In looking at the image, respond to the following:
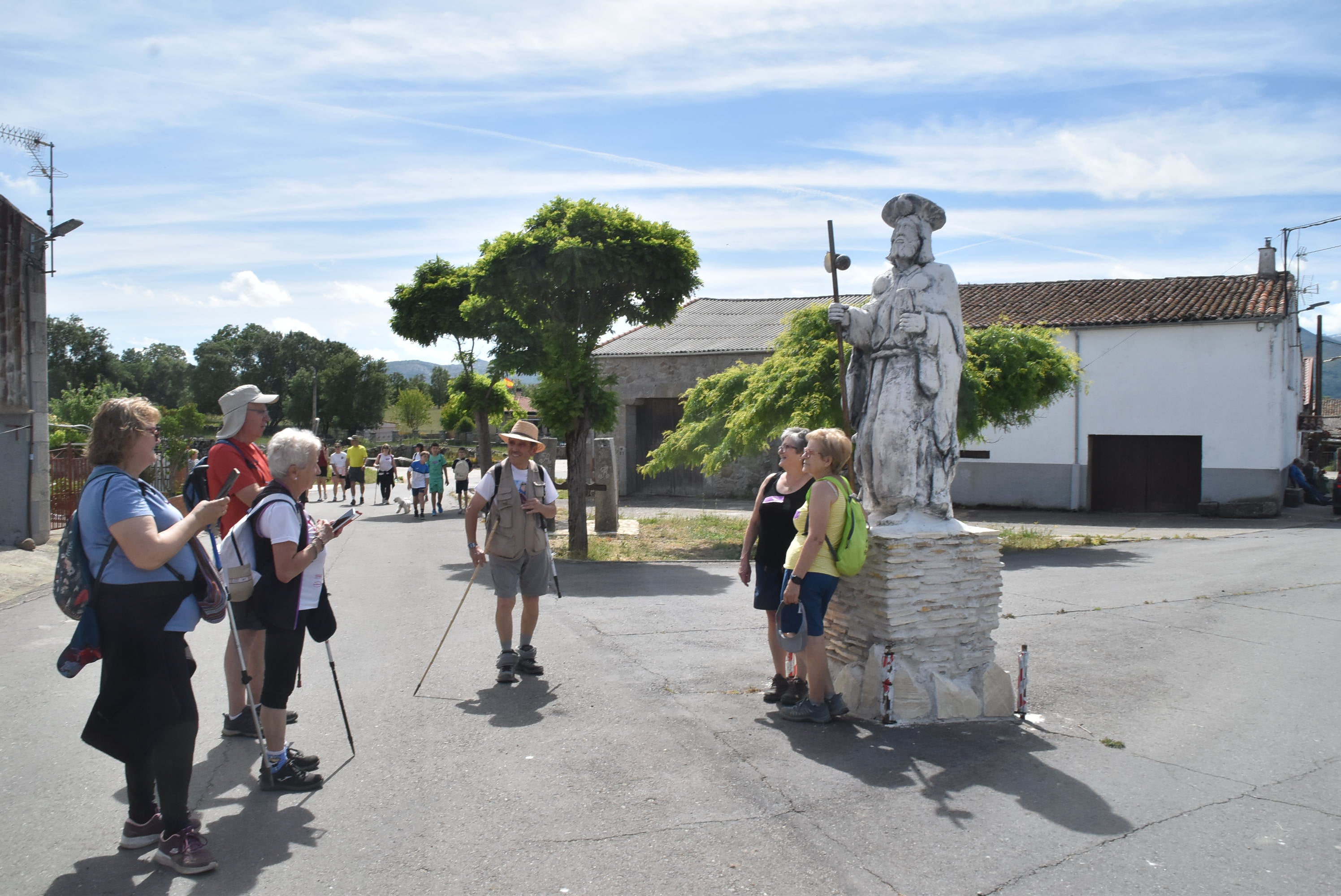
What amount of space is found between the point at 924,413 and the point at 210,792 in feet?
14.0

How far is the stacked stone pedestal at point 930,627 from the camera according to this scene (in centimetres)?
522

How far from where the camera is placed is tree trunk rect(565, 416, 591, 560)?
1256 centimetres

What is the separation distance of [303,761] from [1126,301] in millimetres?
22602

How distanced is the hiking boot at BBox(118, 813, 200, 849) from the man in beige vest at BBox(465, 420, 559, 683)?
2.47 m

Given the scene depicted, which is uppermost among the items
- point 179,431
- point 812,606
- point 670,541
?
point 179,431

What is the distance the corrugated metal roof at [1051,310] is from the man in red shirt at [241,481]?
1489cm

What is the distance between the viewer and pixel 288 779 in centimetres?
418

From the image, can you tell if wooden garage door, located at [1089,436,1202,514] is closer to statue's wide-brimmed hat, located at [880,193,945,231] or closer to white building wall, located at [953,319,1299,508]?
white building wall, located at [953,319,1299,508]

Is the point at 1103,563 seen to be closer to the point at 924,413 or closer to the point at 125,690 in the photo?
the point at 924,413

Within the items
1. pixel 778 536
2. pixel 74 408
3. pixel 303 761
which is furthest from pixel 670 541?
pixel 74 408

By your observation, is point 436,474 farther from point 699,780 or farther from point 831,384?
point 699,780

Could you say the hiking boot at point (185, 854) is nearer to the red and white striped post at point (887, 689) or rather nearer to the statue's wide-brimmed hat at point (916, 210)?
the red and white striped post at point (887, 689)

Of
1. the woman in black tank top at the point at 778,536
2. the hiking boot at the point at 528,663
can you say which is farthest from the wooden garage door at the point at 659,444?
the woman in black tank top at the point at 778,536

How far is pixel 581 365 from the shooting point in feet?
40.1
